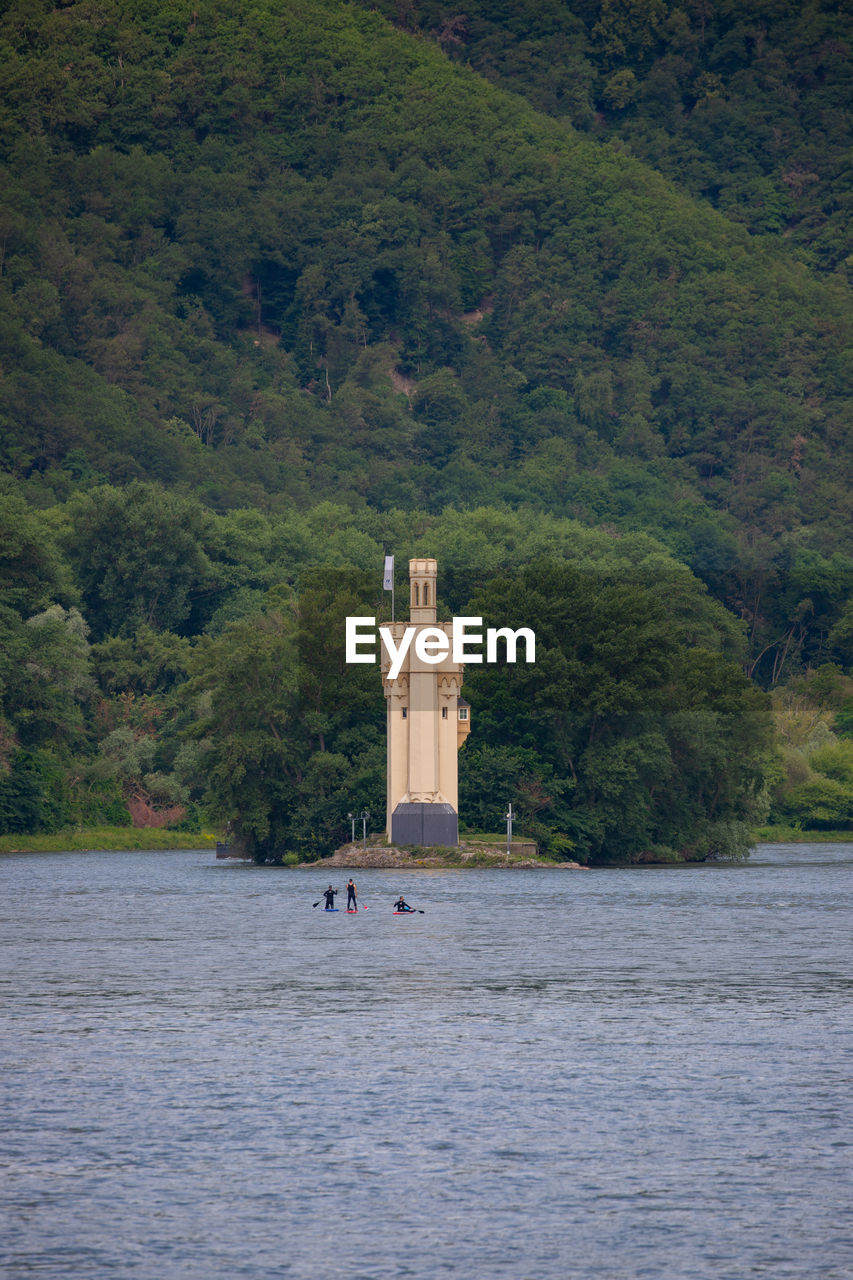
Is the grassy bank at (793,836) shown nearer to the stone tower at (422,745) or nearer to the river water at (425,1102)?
the stone tower at (422,745)

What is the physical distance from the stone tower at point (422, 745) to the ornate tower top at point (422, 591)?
22 cm

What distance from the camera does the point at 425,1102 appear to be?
43125 millimetres

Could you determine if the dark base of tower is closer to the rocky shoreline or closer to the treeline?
the rocky shoreline

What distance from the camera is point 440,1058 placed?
4909cm

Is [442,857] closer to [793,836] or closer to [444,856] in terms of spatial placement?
[444,856]

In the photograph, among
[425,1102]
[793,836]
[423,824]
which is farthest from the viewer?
[793,836]

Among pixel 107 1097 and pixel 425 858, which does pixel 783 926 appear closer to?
pixel 425 858

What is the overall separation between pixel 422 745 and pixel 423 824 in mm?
5032

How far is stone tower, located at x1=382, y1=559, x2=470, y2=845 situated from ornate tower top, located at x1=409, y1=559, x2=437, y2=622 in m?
0.22

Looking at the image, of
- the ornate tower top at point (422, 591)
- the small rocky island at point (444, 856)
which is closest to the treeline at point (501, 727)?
the small rocky island at point (444, 856)

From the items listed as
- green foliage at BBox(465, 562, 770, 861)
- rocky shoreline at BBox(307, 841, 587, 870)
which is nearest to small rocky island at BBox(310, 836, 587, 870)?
rocky shoreline at BBox(307, 841, 587, 870)

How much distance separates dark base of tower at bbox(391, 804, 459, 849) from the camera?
407 feet

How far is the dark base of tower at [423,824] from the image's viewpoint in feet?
407

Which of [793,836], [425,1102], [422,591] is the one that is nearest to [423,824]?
[422,591]
